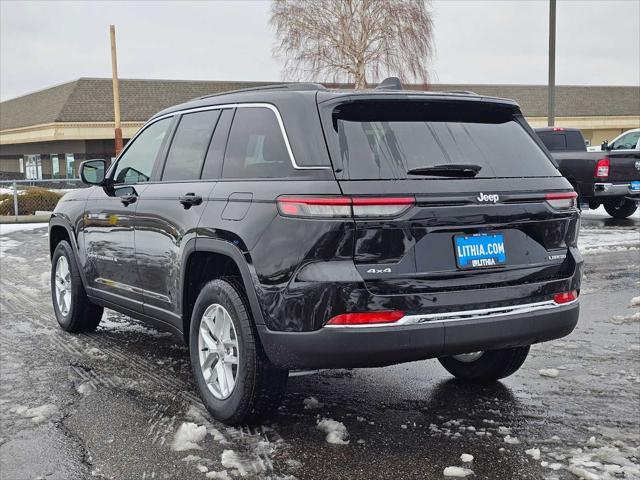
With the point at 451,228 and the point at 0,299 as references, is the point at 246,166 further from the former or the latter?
the point at 0,299

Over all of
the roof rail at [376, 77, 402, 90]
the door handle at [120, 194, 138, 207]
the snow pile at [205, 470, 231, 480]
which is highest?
the roof rail at [376, 77, 402, 90]

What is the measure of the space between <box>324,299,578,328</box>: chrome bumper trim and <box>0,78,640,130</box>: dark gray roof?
35.7 meters

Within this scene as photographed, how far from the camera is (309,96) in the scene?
400 centimetres

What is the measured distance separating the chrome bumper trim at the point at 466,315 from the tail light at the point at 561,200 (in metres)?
0.53

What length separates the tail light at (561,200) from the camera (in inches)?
163

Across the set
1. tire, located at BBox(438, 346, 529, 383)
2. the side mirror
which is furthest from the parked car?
the side mirror

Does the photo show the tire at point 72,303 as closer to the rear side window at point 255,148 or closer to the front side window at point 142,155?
the front side window at point 142,155

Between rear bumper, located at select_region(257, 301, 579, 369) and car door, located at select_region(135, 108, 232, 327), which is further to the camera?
car door, located at select_region(135, 108, 232, 327)

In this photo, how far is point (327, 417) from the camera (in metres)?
4.41

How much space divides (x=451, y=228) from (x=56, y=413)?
8.55 feet

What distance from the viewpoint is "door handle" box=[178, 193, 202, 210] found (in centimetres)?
454

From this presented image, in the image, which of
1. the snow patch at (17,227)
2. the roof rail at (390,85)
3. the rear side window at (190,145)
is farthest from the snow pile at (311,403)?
the snow patch at (17,227)

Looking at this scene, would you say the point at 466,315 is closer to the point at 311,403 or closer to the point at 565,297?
the point at 565,297

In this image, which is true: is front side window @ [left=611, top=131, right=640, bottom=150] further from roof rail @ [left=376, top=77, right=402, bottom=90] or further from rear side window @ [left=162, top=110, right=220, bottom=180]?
rear side window @ [left=162, top=110, right=220, bottom=180]
